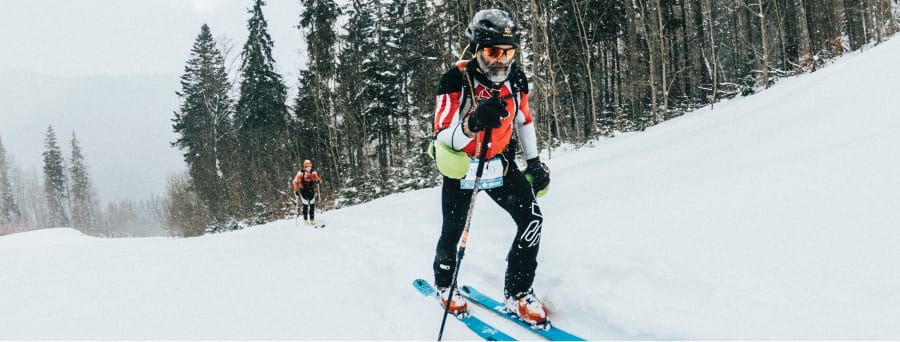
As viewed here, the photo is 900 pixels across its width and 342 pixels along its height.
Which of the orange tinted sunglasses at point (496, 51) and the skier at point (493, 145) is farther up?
the orange tinted sunglasses at point (496, 51)

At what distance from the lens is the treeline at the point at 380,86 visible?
2258 centimetres

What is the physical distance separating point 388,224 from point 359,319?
5.28 m

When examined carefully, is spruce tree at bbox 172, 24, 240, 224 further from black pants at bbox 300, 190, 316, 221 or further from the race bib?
the race bib

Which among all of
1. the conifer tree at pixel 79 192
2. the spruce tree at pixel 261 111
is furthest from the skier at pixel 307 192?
the conifer tree at pixel 79 192

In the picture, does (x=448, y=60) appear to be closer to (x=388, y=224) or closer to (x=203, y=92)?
(x=388, y=224)

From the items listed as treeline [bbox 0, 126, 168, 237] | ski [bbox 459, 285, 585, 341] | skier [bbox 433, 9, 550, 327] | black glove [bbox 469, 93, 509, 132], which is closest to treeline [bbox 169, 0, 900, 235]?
ski [bbox 459, 285, 585, 341]

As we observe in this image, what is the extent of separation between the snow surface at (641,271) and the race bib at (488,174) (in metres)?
1.05

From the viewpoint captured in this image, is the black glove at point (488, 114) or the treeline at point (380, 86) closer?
the black glove at point (488, 114)

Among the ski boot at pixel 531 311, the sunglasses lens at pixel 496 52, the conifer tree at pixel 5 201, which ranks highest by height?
the conifer tree at pixel 5 201

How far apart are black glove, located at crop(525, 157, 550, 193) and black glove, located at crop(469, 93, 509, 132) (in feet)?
2.25

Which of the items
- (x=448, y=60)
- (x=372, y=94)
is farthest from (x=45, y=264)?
(x=372, y=94)

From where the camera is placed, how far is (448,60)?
18203mm

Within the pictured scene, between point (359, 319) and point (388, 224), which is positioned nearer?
point (359, 319)

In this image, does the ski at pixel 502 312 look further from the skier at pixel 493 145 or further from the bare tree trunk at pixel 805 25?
the bare tree trunk at pixel 805 25
